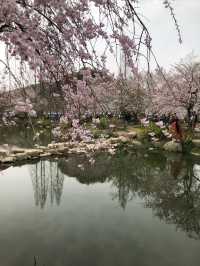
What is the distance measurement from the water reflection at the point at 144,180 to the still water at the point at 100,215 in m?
0.03

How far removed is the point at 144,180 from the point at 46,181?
3898mm

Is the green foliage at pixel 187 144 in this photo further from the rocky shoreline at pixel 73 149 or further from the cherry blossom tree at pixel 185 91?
the cherry blossom tree at pixel 185 91

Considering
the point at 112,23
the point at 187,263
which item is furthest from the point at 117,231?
the point at 112,23

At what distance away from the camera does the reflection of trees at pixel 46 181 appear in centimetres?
1042

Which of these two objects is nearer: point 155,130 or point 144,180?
point 144,180

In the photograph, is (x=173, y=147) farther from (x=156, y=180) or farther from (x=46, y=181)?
(x=46, y=181)

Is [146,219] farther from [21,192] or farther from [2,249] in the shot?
[21,192]

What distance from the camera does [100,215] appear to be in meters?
8.75

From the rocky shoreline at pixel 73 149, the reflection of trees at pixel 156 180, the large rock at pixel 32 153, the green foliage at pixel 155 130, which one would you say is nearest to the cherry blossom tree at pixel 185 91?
the green foliage at pixel 155 130

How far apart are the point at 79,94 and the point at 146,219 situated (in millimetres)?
6435

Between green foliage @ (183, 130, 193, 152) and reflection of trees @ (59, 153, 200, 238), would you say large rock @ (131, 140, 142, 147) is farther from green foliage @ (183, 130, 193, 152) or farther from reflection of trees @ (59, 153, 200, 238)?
green foliage @ (183, 130, 193, 152)

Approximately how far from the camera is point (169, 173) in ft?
44.2

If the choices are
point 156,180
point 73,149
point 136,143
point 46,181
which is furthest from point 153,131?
point 46,181

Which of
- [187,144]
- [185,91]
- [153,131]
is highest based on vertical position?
[185,91]
